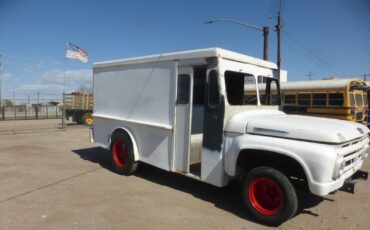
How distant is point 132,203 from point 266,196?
2.20m

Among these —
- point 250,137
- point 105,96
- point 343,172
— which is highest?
point 105,96

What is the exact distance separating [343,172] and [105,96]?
5413 mm

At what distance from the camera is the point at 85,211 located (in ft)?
15.5

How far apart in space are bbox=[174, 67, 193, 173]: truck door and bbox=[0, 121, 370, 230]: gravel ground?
0.66 meters

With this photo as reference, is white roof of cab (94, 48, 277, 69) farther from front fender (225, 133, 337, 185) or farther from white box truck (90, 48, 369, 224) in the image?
front fender (225, 133, 337, 185)

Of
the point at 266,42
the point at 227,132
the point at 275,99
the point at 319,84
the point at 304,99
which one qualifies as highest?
the point at 266,42

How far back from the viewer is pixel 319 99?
1357 centimetres

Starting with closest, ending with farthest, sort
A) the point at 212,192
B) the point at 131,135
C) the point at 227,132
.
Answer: the point at 227,132 → the point at 212,192 → the point at 131,135

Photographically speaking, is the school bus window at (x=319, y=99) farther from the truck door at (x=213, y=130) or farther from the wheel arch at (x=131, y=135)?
the truck door at (x=213, y=130)

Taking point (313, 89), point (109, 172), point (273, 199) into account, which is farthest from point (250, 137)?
point (313, 89)

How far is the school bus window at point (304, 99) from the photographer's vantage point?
14.0 metres

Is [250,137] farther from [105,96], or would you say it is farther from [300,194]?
[105,96]

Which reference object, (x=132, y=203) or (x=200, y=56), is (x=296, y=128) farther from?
(x=132, y=203)

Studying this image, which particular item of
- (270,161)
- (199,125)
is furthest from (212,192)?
(270,161)
